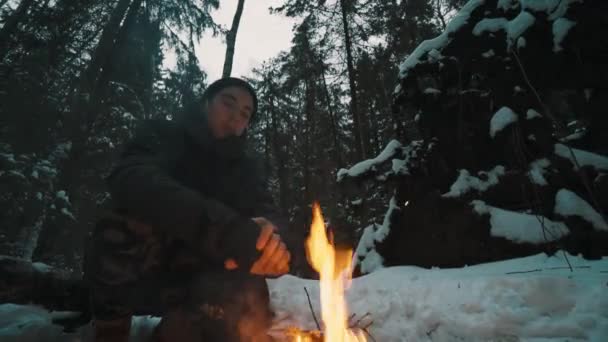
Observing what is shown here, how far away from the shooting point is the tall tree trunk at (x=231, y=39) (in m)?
9.42

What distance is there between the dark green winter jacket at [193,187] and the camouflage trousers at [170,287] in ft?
0.44

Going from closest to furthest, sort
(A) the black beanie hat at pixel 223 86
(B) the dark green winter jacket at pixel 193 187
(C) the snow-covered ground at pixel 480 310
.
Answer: (B) the dark green winter jacket at pixel 193 187 → (C) the snow-covered ground at pixel 480 310 → (A) the black beanie hat at pixel 223 86

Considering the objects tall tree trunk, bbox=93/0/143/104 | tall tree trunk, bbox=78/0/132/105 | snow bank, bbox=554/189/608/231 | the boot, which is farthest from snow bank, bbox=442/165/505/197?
tall tree trunk, bbox=78/0/132/105

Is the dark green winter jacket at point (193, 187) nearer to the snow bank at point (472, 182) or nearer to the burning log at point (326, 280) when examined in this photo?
the burning log at point (326, 280)

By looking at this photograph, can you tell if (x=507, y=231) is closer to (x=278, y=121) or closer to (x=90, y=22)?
(x=90, y=22)

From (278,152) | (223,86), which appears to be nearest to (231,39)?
(223,86)

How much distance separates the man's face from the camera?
2.57 meters

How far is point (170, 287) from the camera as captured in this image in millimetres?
2000

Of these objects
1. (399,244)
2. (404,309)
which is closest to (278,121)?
(399,244)

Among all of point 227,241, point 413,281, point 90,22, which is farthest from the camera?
point 90,22

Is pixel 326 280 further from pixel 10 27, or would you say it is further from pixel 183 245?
pixel 10 27

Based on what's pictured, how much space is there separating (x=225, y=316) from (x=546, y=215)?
356 centimetres

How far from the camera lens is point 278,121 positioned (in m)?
23.2

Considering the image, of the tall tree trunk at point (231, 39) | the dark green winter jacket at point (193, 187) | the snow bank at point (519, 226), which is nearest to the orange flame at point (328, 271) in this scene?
the dark green winter jacket at point (193, 187)
